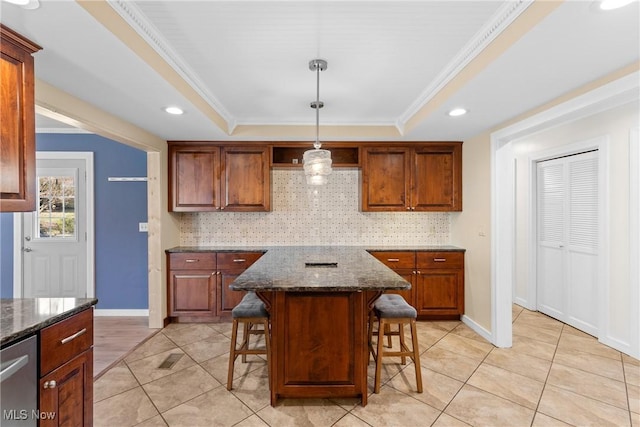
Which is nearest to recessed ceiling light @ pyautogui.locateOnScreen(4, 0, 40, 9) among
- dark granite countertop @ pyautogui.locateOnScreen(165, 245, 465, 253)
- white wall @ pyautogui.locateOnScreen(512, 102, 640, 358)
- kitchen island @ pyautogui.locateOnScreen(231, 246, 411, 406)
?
kitchen island @ pyautogui.locateOnScreen(231, 246, 411, 406)

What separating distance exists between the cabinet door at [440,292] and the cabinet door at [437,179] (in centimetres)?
85

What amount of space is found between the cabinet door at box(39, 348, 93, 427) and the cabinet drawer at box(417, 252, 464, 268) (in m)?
3.29

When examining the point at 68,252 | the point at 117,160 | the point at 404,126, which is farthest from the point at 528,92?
the point at 68,252

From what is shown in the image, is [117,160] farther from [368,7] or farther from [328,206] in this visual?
[368,7]

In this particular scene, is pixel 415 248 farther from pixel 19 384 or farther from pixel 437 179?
pixel 19 384

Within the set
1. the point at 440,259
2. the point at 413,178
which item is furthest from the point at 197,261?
the point at 440,259

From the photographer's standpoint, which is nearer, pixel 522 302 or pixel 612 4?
pixel 612 4

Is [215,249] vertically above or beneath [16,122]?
beneath

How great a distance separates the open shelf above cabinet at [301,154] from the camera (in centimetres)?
378

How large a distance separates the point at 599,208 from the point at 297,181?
138 inches

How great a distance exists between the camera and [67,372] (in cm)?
140

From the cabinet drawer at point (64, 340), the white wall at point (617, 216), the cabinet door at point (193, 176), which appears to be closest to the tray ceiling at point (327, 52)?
the cabinet door at point (193, 176)

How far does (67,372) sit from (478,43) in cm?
289

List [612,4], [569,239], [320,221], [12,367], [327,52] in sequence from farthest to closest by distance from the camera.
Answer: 1. [320,221]
2. [569,239]
3. [327,52]
4. [612,4]
5. [12,367]
